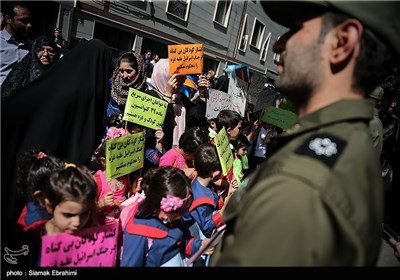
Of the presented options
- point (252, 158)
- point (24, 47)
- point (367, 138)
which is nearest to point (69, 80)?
point (367, 138)

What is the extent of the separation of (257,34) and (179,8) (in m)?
8.16

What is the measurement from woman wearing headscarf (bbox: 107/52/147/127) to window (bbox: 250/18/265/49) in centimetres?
1538

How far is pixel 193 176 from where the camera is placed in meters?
2.81

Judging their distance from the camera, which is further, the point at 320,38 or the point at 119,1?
the point at 119,1

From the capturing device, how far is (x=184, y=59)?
3.59m

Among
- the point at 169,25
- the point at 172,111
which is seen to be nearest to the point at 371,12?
the point at 172,111

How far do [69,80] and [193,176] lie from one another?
131 cm

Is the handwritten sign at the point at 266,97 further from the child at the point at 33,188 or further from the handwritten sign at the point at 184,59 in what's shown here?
the child at the point at 33,188

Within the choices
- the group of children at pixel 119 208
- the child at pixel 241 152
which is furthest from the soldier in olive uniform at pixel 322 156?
the child at pixel 241 152

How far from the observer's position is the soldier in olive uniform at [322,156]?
0.63 meters

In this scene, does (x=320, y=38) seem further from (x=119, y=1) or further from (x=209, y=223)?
(x=119, y=1)

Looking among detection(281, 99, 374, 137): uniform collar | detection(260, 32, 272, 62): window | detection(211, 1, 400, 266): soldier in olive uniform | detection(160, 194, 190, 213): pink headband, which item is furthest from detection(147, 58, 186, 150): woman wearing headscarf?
detection(260, 32, 272, 62): window

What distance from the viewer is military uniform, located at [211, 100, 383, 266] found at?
622 millimetres

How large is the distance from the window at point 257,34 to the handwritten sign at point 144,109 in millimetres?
15882
